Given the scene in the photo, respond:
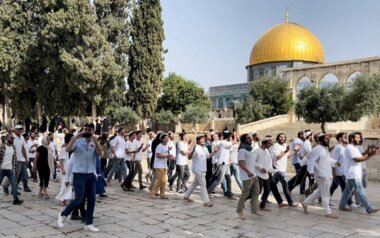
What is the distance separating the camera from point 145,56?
30.8 meters

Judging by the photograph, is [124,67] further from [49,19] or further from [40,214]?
[40,214]

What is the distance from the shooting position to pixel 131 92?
31.6m

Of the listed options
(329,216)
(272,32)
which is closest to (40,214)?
(329,216)

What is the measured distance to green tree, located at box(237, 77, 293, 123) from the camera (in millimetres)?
37750

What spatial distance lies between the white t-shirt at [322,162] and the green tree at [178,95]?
34279 mm

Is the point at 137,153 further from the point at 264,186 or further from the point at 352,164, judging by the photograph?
the point at 352,164

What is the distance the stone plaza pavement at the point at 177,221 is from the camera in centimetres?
598

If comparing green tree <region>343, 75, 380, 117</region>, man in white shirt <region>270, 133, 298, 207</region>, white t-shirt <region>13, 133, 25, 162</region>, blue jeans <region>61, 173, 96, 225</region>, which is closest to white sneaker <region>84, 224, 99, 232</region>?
blue jeans <region>61, 173, 96, 225</region>

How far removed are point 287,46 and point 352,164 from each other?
49892mm

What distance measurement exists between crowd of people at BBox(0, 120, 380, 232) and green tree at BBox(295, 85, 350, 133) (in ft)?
72.5

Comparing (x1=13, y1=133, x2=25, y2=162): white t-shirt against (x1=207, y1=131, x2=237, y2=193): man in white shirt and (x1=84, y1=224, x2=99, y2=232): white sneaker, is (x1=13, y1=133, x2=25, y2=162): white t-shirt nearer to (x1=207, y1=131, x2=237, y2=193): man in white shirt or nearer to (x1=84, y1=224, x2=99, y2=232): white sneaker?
(x1=84, y1=224, x2=99, y2=232): white sneaker

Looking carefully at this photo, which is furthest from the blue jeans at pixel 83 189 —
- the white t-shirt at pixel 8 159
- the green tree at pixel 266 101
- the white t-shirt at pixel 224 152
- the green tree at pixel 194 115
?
the green tree at pixel 194 115

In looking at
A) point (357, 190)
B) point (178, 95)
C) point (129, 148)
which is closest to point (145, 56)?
point (178, 95)

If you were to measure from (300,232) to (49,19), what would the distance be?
75.9ft
